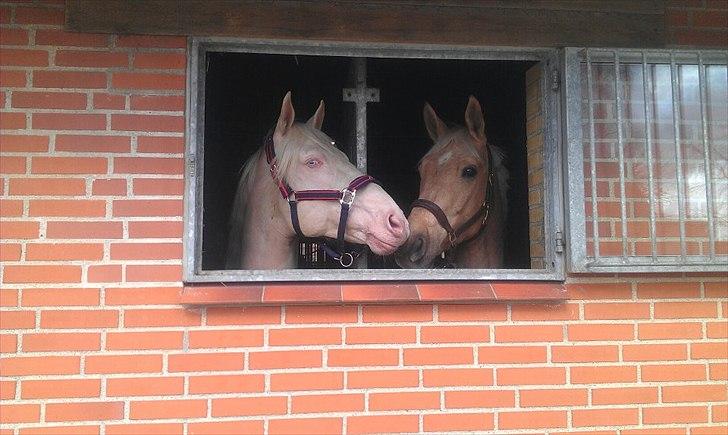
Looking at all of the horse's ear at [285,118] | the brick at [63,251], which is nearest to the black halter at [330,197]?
the horse's ear at [285,118]

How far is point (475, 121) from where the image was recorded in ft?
11.8

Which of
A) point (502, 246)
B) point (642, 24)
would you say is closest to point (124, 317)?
point (502, 246)

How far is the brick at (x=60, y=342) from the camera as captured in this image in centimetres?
234

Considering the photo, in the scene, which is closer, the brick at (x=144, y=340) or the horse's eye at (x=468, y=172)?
the brick at (x=144, y=340)

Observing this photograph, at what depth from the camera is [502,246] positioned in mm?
3824

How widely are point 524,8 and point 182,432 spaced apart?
7.58ft

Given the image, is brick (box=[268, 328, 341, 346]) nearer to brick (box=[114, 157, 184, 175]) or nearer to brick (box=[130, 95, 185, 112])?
brick (box=[114, 157, 184, 175])

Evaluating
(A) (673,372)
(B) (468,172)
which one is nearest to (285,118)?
(B) (468,172)

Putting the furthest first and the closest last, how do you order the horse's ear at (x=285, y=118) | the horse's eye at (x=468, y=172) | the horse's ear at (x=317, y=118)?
the horse's eye at (x=468, y=172) < the horse's ear at (x=317, y=118) < the horse's ear at (x=285, y=118)

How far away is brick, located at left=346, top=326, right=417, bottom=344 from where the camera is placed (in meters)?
2.49

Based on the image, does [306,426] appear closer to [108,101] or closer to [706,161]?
[108,101]

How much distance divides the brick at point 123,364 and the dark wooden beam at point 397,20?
52.0 inches

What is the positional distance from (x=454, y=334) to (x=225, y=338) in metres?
0.95

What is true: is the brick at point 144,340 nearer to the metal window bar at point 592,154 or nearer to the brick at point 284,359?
the brick at point 284,359
